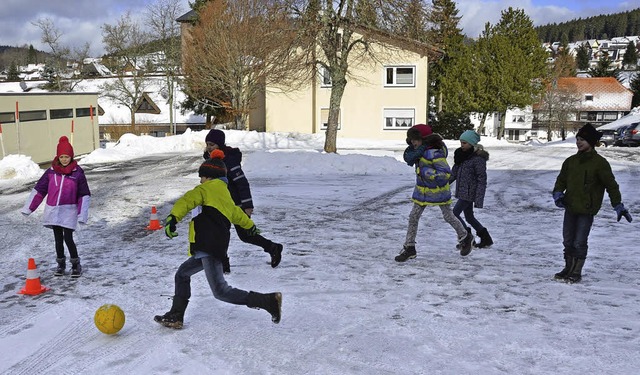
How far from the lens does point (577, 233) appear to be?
6.53m

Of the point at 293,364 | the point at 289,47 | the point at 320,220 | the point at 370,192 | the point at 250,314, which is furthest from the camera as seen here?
the point at 289,47

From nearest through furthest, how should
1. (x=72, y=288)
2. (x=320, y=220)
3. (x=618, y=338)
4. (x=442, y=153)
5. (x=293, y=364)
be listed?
(x=293, y=364)
(x=618, y=338)
(x=72, y=288)
(x=442, y=153)
(x=320, y=220)

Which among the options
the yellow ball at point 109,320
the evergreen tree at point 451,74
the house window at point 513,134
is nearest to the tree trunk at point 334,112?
the yellow ball at point 109,320

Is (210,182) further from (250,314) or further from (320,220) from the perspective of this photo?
(320,220)

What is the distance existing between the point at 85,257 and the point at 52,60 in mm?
61701

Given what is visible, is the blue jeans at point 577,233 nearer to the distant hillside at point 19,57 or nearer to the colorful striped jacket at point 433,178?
the colorful striped jacket at point 433,178

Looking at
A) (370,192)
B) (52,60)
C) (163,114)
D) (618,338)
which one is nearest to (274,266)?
(618,338)

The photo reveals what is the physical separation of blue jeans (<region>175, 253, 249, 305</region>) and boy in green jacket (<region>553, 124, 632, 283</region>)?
374 centimetres

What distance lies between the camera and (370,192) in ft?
47.0

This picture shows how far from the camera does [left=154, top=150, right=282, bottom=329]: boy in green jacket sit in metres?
5.10

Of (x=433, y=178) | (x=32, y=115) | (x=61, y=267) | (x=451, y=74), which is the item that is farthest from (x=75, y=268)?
(x=451, y=74)

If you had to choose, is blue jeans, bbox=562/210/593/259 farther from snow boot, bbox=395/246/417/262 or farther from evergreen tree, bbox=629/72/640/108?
evergreen tree, bbox=629/72/640/108

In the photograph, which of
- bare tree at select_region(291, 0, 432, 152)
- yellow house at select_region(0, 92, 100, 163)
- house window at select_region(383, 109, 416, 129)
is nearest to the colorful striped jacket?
bare tree at select_region(291, 0, 432, 152)

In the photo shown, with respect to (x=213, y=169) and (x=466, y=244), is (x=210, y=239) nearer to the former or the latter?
(x=213, y=169)
